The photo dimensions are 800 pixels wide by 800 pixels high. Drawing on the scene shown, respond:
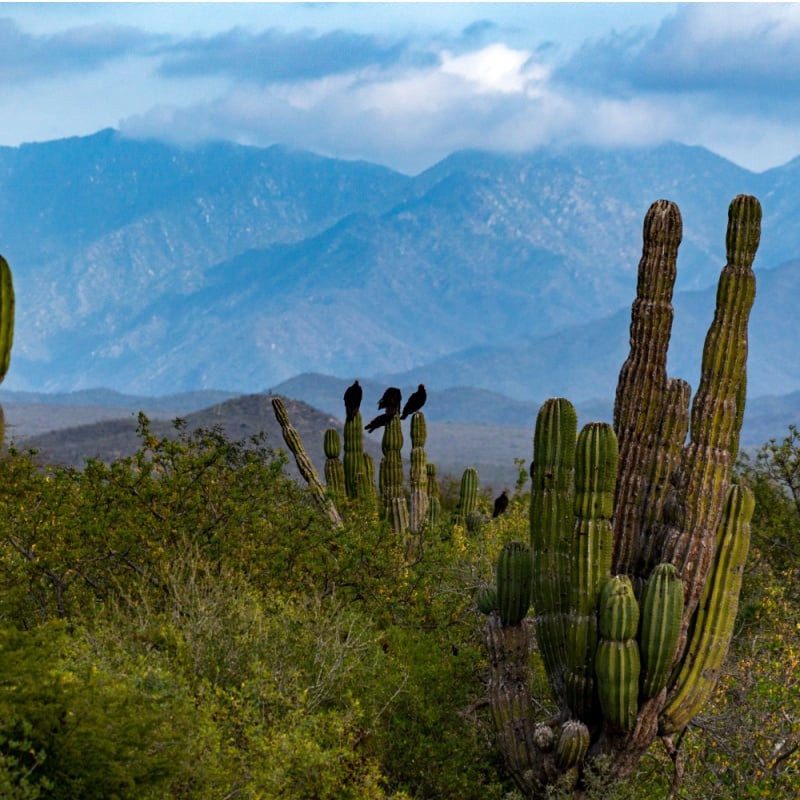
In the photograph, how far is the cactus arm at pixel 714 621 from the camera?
50.8 ft

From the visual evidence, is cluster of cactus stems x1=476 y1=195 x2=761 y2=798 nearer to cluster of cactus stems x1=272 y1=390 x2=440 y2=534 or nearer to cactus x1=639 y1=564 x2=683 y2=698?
cactus x1=639 y1=564 x2=683 y2=698

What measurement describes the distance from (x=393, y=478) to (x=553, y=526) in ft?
37.9

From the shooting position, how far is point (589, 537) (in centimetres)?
1529

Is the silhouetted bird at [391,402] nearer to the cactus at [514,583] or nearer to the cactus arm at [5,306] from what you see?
the cactus at [514,583]

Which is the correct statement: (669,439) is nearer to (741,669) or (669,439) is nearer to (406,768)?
(741,669)

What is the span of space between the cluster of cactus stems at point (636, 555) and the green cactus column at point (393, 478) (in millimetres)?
9272

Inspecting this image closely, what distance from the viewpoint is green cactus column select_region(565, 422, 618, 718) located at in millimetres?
15125

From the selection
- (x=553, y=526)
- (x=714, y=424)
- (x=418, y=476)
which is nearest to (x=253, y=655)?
(x=553, y=526)

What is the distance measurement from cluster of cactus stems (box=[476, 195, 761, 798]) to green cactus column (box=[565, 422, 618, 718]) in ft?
0.05

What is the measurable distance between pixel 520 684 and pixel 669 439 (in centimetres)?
340

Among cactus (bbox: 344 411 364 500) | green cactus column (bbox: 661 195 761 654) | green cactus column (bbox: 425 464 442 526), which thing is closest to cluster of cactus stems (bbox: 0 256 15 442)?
green cactus column (bbox: 661 195 761 654)

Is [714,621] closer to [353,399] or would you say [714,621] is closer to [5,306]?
[5,306]

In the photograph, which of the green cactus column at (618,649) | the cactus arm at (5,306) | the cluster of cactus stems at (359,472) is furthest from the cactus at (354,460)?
the cactus arm at (5,306)

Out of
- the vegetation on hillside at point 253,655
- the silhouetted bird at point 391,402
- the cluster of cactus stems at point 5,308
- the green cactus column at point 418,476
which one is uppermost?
the cluster of cactus stems at point 5,308
